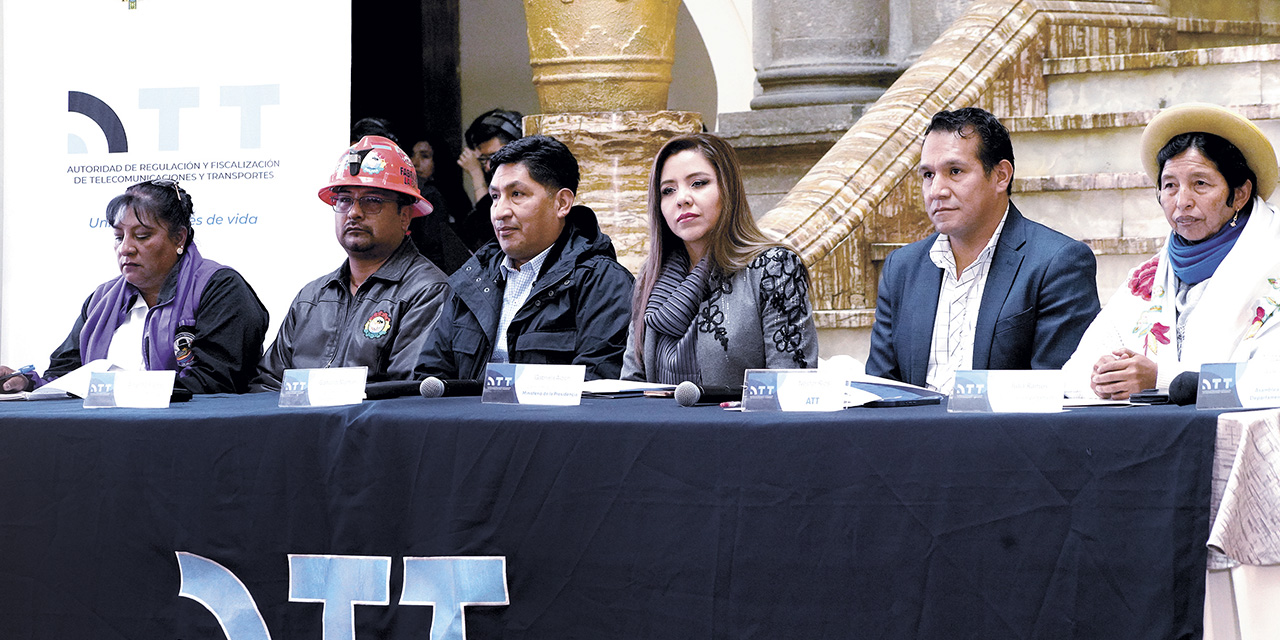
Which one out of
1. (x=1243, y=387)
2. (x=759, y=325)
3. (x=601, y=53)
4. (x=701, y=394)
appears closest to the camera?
(x=1243, y=387)

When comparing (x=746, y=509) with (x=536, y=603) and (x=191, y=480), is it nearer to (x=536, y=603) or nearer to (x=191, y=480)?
(x=536, y=603)

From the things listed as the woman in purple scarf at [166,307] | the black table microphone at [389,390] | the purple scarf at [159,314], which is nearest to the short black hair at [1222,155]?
the black table microphone at [389,390]

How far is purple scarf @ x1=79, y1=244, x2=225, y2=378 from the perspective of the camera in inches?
135

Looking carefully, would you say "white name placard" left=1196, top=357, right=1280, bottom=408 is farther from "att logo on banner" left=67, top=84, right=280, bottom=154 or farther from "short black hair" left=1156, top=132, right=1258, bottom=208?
"att logo on banner" left=67, top=84, right=280, bottom=154

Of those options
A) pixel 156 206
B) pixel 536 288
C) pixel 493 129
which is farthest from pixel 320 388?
pixel 493 129

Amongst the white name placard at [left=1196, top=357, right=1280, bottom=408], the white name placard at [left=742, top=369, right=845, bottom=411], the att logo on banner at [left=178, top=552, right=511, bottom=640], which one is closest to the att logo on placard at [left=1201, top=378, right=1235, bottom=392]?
the white name placard at [left=1196, top=357, right=1280, bottom=408]

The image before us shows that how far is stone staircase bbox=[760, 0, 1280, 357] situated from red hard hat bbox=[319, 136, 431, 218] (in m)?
1.44

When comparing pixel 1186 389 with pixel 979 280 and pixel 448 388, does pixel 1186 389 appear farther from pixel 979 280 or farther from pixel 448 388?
pixel 448 388

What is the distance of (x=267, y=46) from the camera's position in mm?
4914

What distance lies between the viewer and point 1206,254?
8.95ft

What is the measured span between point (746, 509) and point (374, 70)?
715 centimetres

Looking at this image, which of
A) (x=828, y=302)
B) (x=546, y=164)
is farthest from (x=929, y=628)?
(x=828, y=302)

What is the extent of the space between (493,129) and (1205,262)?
13.3 feet

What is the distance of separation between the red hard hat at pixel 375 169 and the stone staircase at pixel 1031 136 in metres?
1.44
